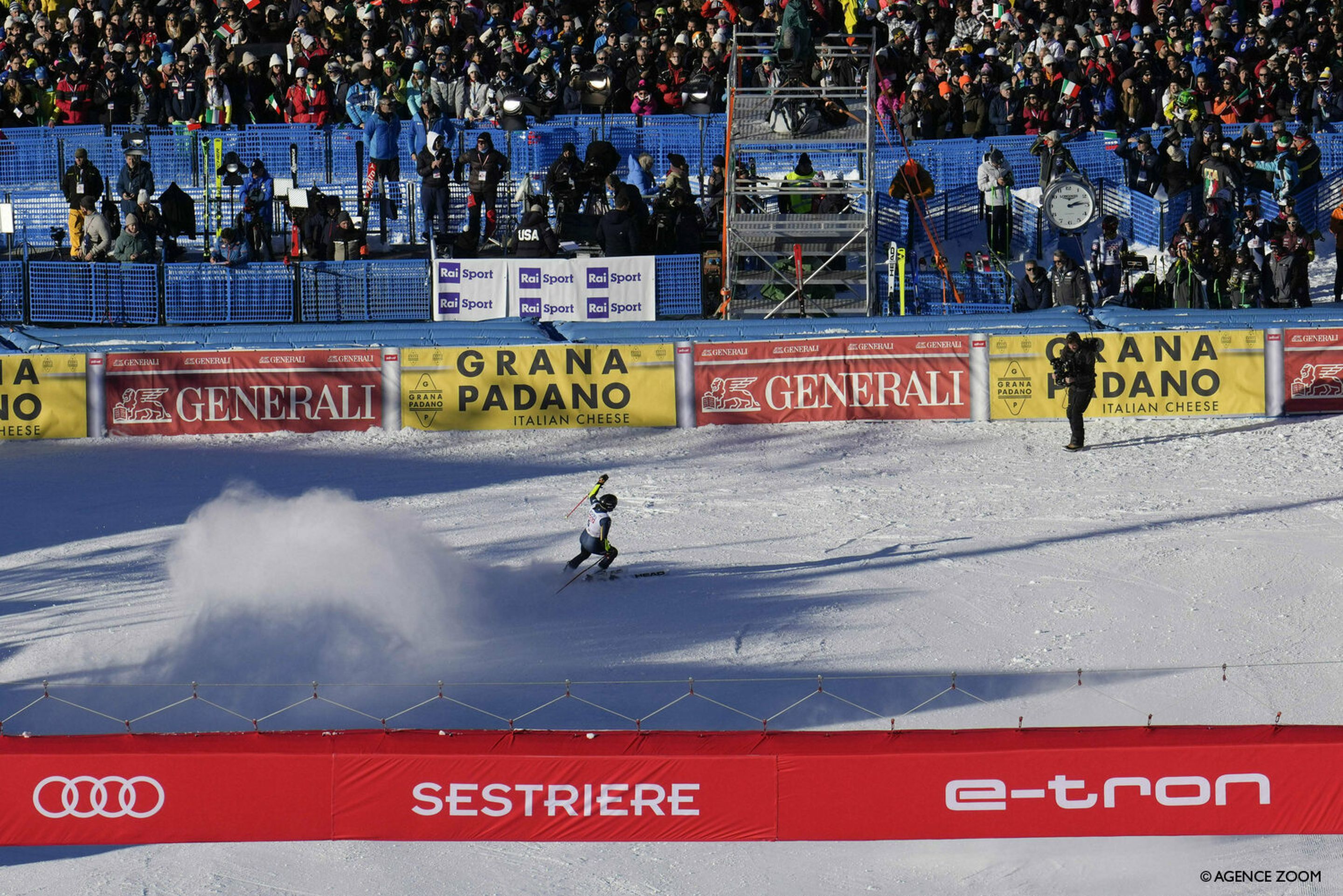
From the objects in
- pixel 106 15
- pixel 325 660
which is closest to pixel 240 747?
pixel 325 660

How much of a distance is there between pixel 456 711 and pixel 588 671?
1222mm

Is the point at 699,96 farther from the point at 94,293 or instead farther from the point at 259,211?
the point at 94,293

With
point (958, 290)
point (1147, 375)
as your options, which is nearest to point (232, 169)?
point (958, 290)

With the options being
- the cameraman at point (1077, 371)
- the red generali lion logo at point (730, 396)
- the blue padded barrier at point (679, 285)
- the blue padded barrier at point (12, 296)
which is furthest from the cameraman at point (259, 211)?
the cameraman at point (1077, 371)

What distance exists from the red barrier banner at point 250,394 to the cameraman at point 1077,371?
758cm

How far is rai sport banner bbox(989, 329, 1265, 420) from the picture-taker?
67.4ft

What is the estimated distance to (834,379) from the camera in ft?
68.7

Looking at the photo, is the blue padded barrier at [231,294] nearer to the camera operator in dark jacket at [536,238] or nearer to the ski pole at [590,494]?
the camera operator in dark jacket at [536,238]

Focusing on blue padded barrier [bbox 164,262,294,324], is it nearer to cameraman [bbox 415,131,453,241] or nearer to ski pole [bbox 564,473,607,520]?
cameraman [bbox 415,131,453,241]

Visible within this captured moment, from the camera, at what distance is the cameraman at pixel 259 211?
25.0 meters

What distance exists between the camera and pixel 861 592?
1571 cm

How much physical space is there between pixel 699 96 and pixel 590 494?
1217 centimetres

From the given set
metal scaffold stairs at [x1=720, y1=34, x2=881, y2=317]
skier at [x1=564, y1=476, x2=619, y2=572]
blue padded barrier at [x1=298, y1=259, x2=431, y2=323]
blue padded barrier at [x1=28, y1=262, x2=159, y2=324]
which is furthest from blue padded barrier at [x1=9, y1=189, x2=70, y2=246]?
skier at [x1=564, y1=476, x2=619, y2=572]

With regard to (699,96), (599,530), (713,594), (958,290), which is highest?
(699,96)
